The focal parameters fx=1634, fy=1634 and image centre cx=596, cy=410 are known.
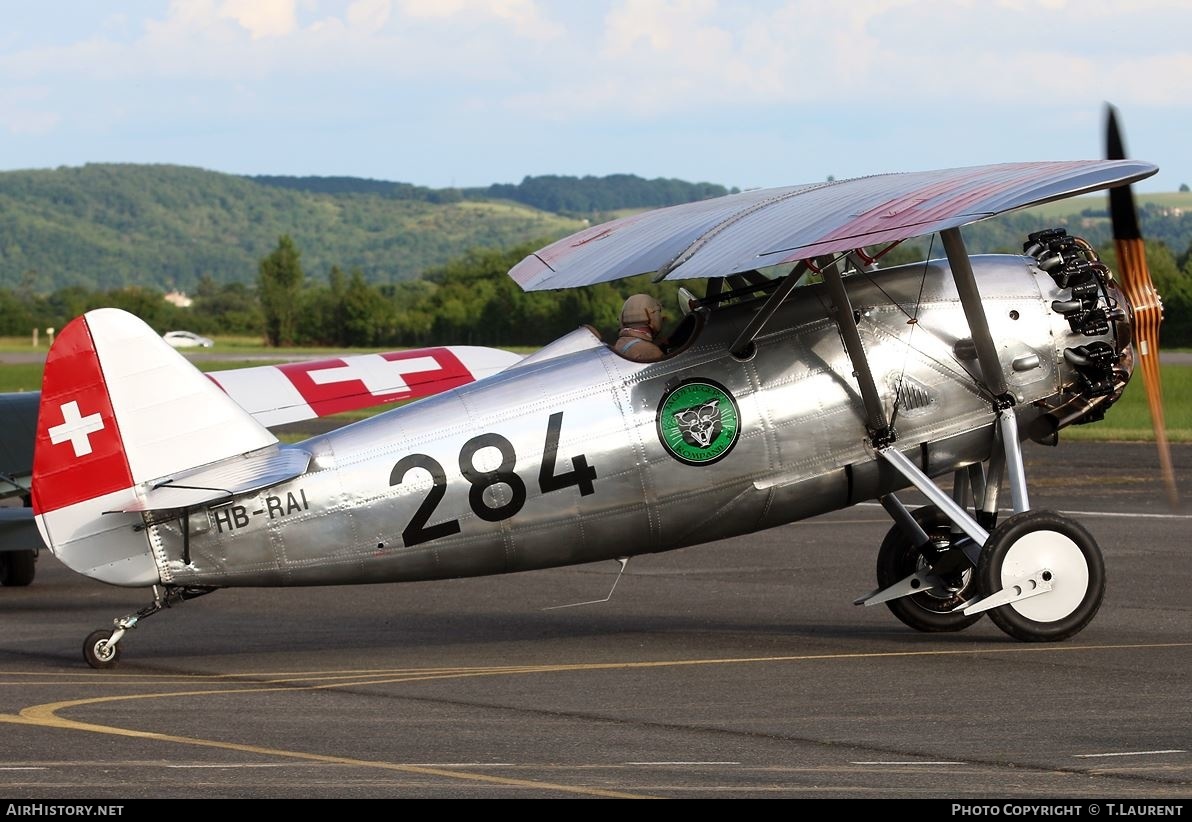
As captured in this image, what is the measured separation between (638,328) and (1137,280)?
11.8ft

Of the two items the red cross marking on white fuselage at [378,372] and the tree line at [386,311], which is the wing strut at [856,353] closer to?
the red cross marking on white fuselage at [378,372]

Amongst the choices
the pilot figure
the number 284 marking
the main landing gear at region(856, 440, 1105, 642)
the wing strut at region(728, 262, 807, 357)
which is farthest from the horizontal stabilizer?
the main landing gear at region(856, 440, 1105, 642)

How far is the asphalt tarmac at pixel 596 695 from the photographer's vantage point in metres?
7.31

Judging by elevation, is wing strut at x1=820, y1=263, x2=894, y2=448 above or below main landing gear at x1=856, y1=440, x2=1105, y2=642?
above

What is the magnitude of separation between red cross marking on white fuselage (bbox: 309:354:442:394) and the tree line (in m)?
43.8

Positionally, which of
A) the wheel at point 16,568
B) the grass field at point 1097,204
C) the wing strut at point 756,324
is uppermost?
the wing strut at point 756,324

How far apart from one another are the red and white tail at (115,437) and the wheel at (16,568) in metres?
6.64

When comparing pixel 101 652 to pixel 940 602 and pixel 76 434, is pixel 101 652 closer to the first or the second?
pixel 76 434

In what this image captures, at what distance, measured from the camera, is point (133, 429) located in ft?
34.1

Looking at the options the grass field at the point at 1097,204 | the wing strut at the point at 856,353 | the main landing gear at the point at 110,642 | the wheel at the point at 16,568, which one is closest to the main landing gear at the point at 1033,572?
the wing strut at the point at 856,353

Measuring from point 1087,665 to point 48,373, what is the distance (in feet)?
22.5

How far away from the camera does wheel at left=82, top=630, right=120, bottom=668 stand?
1098 centimetres

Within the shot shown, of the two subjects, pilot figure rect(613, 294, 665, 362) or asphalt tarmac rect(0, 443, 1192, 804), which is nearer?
asphalt tarmac rect(0, 443, 1192, 804)

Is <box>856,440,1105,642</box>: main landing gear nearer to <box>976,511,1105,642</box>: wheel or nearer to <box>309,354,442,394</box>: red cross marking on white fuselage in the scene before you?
<box>976,511,1105,642</box>: wheel
